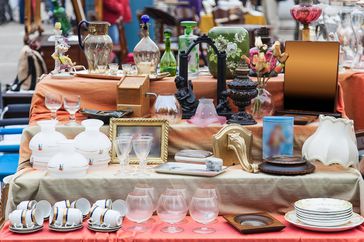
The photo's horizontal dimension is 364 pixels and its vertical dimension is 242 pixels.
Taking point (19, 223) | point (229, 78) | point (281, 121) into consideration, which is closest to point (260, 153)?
point (281, 121)

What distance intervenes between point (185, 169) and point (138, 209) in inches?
13.7

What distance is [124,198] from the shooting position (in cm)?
359

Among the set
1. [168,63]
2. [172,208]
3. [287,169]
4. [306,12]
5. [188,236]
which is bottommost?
[188,236]

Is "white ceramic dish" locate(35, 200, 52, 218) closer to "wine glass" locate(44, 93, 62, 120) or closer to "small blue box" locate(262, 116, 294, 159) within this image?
"wine glass" locate(44, 93, 62, 120)

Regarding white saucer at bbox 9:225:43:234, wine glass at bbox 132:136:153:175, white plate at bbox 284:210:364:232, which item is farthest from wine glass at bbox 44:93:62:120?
white plate at bbox 284:210:364:232

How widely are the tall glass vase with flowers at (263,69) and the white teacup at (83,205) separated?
936 mm

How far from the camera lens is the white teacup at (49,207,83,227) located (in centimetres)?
338

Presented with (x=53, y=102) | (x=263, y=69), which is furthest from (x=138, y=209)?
(x=263, y=69)

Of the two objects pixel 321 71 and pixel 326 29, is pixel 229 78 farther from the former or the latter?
pixel 326 29

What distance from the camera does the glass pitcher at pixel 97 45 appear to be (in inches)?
168

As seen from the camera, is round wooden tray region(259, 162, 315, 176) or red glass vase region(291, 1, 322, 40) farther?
red glass vase region(291, 1, 322, 40)

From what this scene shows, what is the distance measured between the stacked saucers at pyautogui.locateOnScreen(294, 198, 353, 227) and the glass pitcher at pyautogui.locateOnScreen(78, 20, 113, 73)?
135 cm

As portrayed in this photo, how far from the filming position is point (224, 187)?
3578 mm

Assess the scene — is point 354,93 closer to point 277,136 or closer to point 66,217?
point 277,136
